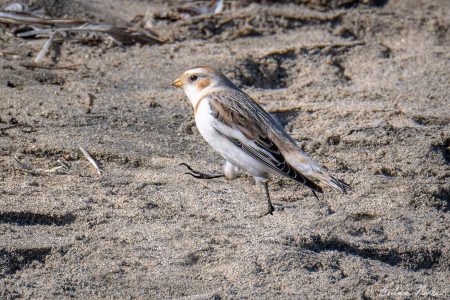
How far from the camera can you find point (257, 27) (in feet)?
25.6

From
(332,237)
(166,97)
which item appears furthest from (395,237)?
(166,97)

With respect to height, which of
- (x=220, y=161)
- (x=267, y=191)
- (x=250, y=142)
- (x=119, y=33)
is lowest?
(x=220, y=161)

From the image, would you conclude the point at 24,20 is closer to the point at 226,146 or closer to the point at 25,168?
the point at 25,168

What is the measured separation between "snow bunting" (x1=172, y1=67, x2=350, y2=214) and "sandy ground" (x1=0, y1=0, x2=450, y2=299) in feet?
0.54

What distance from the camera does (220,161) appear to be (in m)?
5.86

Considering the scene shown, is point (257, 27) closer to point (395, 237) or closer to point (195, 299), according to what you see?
point (395, 237)

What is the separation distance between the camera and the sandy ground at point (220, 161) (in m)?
4.36

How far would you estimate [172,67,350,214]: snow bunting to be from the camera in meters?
5.27

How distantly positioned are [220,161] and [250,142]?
0.47 metres

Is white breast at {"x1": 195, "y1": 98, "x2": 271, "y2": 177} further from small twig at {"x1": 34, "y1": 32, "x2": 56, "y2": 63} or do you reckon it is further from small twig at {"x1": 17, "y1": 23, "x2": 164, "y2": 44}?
small twig at {"x1": 17, "y1": 23, "x2": 164, "y2": 44}

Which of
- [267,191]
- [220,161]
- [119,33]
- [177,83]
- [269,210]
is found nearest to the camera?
[269,210]

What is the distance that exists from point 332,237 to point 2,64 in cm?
307

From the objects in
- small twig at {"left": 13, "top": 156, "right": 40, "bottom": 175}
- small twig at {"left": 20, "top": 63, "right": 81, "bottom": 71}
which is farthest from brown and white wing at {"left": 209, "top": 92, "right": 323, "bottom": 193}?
small twig at {"left": 20, "top": 63, "right": 81, "bottom": 71}

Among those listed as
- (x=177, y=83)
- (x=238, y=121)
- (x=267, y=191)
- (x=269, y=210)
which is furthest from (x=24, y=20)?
(x=269, y=210)
